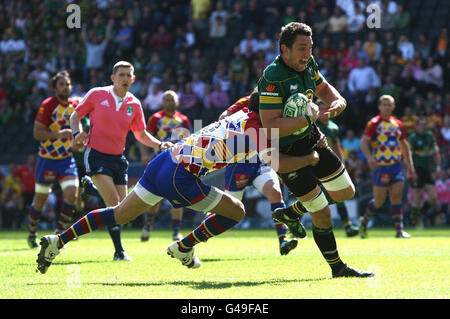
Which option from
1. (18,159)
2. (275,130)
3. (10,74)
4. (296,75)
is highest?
(296,75)

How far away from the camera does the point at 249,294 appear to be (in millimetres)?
6332

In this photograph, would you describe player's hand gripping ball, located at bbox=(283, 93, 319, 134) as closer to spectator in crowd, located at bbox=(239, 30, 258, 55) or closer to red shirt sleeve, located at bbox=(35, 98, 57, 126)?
red shirt sleeve, located at bbox=(35, 98, 57, 126)

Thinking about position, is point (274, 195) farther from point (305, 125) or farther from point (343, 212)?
point (343, 212)

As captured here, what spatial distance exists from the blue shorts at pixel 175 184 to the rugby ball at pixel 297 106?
1.04 meters

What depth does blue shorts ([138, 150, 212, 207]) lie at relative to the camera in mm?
7266

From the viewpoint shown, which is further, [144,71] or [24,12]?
[24,12]

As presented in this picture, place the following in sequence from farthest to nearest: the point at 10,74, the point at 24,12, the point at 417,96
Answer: the point at 24,12, the point at 10,74, the point at 417,96

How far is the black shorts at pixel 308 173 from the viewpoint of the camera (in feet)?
24.6

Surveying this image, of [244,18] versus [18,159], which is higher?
[244,18]

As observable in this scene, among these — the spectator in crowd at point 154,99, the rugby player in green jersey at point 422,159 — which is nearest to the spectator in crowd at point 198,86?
the spectator in crowd at point 154,99

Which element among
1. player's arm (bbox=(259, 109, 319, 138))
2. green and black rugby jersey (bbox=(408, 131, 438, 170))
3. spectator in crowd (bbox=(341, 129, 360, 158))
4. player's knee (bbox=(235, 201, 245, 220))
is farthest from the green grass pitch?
spectator in crowd (bbox=(341, 129, 360, 158))

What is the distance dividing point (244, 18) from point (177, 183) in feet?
59.2
